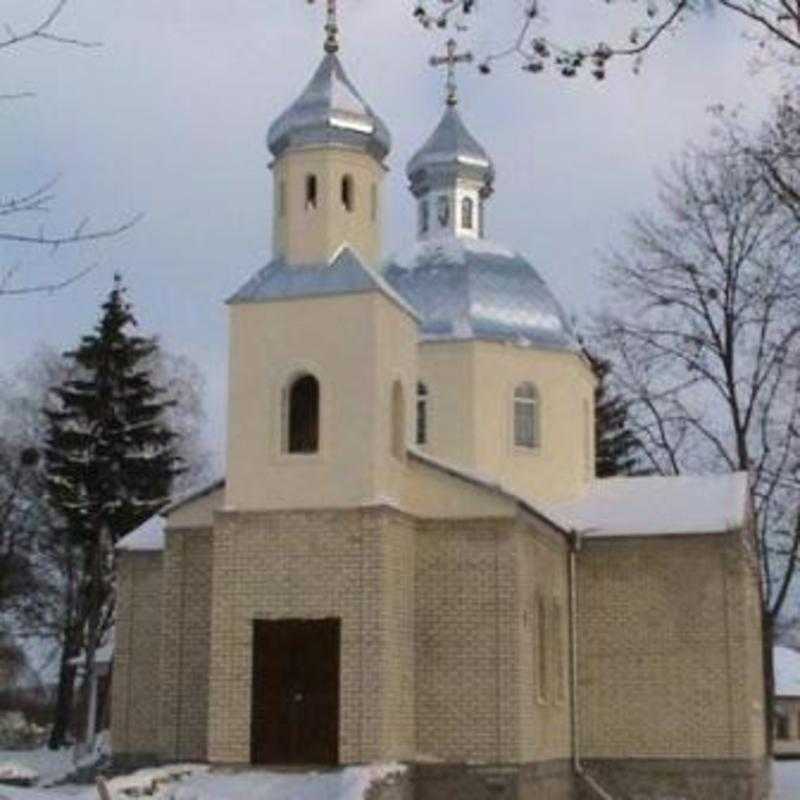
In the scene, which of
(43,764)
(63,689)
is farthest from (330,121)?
(63,689)

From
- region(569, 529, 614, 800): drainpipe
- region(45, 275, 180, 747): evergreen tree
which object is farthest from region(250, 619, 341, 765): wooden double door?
region(45, 275, 180, 747): evergreen tree

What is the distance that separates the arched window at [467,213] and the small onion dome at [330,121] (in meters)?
5.37

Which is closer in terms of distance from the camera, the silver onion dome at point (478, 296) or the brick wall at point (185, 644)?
the brick wall at point (185, 644)

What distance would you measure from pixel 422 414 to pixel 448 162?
17.8 ft

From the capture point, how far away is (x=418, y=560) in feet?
71.5

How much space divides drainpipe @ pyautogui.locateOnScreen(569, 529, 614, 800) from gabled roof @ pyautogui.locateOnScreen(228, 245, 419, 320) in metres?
5.33

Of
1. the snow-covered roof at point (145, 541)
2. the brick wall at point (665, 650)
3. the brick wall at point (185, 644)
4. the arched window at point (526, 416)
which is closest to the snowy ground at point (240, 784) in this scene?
the brick wall at point (185, 644)

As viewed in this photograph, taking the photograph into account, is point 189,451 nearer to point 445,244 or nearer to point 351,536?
point 445,244

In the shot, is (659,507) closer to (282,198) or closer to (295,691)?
(295,691)

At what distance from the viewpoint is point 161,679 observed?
23891 mm

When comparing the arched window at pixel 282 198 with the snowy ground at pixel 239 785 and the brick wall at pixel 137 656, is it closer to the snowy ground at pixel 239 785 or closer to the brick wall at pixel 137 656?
the brick wall at pixel 137 656

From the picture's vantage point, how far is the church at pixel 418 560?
818 inches

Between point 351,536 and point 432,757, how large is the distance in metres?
3.23

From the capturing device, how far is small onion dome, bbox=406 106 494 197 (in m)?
28.9
